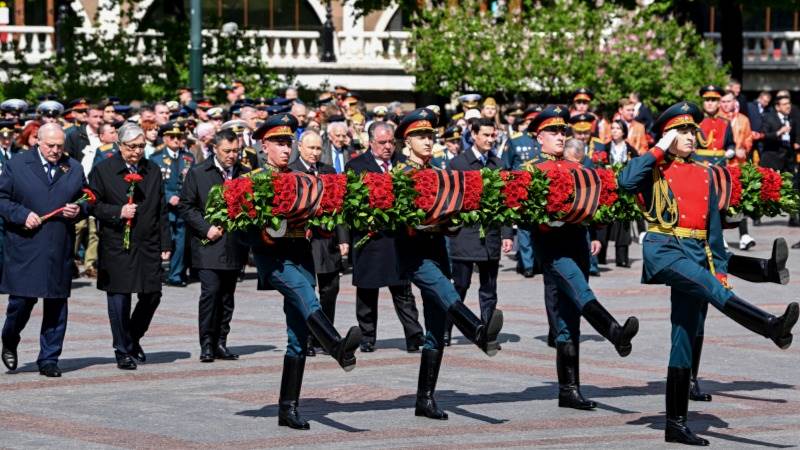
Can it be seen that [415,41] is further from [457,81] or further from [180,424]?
[180,424]

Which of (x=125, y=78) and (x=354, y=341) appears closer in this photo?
(x=354, y=341)

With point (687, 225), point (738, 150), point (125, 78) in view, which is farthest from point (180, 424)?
point (125, 78)

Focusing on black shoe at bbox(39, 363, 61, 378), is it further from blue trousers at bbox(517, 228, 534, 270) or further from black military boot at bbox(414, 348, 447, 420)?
blue trousers at bbox(517, 228, 534, 270)

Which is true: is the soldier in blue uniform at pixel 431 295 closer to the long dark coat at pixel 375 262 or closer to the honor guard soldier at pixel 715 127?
the long dark coat at pixel 375 262

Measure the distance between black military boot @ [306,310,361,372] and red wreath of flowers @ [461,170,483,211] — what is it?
47.5 inches

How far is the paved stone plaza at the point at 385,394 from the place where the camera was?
11.6 m

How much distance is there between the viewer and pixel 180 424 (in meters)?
12.1

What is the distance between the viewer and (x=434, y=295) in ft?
40.3

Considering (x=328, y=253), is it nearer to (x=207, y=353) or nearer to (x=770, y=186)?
(x=207, y=353)

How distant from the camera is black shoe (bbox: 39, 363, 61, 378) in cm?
1427

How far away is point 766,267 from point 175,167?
10066 mm

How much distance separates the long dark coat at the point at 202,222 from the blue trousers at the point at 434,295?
312 cm

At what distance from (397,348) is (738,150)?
1000 cm

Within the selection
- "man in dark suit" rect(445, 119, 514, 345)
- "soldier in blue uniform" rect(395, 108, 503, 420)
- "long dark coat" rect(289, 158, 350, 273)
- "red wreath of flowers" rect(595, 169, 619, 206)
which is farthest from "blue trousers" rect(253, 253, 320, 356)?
"man in dark suit" rect(445, 119, 514, 345)
